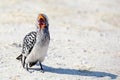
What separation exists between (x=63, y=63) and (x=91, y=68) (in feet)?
2.12

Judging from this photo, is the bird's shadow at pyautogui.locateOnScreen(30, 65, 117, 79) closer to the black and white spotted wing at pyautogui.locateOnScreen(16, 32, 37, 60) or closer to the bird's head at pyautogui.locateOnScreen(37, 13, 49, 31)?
the black and white spotted wing at pyautogui.locateOnScreen(16, 32, 37, 60)

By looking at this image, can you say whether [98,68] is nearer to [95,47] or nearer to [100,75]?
[100,75]

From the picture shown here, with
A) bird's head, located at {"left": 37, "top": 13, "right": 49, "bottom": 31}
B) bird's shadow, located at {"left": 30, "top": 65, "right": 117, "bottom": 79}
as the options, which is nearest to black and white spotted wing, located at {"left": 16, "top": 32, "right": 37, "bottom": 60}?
bird's head, located at {"left": 37, "top": 13, "right": 49, "bottom": 31}

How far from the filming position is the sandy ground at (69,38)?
37.5 ft

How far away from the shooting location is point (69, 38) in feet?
49.2

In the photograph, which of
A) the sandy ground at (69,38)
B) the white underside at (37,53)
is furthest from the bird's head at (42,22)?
the sandy ground at (69,38)

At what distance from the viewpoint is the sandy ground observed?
11422 mm

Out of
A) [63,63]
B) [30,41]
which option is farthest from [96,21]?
[30,41]

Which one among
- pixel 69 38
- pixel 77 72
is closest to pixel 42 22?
pixel 77 72

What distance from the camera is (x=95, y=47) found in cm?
1419

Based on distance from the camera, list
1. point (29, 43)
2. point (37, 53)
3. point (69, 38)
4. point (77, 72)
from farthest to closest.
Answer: point (69, 38) < point (77, 72) < point (29, 43) < point (37, 53)

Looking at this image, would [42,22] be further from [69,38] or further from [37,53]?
[69,38]

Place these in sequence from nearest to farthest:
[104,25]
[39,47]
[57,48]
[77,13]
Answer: [39,47] → [57,48] → [104,25] → [77,13]

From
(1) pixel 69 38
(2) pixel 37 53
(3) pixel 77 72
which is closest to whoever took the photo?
(2) pixel 37 53
